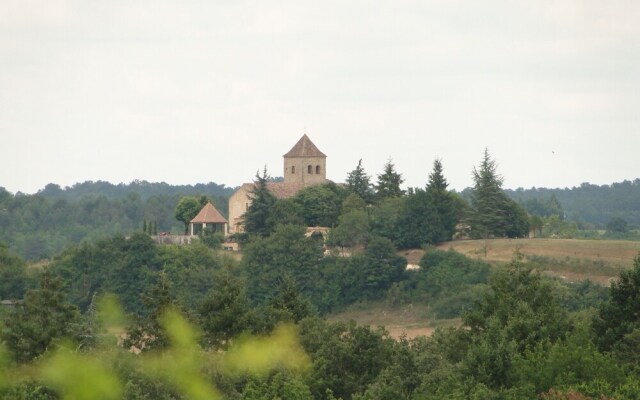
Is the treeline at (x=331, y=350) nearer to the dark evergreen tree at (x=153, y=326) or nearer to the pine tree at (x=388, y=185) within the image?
the dark evergreen tree at (x=153, y=326)

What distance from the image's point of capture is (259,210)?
110 m

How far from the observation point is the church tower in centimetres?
11831

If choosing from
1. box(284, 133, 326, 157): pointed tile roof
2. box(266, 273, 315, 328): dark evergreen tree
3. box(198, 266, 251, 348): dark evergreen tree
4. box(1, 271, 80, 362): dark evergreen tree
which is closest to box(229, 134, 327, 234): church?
box(284, 133, 326, 157): pointed tile roof

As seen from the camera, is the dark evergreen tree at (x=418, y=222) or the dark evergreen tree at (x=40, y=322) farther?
the dark evergreen tree at (x=418, y=222)

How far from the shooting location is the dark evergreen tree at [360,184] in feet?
376

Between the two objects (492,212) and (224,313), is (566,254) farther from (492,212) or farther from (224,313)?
(224,313)

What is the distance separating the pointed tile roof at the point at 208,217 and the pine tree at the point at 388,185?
385 inches

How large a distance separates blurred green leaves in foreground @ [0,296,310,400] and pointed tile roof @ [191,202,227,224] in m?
55.2

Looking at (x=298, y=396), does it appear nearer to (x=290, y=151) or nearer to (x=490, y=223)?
(x=490, y=223)

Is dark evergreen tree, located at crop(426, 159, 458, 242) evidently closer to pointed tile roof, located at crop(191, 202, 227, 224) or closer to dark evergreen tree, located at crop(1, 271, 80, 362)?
pointed tile roof, located at crop(191, 202, 227, 224)

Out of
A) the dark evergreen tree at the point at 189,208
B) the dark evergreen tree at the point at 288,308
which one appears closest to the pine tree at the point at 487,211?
the dark evergreen tree at the point at 189,208

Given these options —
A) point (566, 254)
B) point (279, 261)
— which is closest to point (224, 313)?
point (279, 261)

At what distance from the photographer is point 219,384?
45281 millimetres

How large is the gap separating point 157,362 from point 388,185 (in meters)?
71.8
